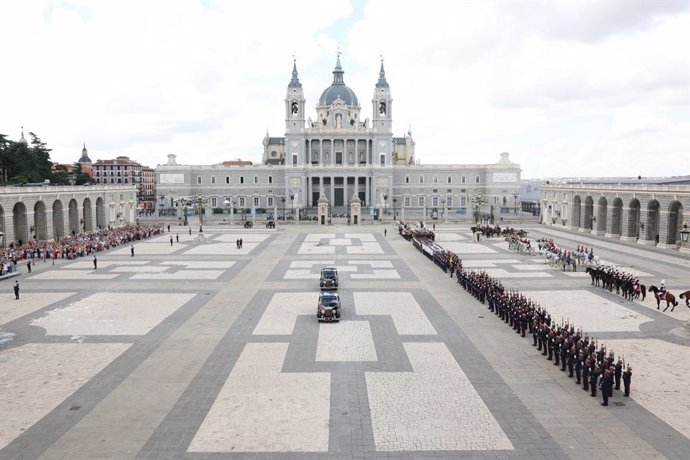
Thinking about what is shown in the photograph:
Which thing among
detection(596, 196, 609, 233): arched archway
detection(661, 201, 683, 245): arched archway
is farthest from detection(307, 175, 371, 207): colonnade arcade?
detection(661, 201, 683, 245): arched archway

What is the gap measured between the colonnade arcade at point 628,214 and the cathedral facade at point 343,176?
28.6 meters

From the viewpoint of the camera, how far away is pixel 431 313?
2572 centimetres

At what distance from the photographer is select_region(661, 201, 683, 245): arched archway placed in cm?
4990

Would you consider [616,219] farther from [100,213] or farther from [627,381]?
[100,213]

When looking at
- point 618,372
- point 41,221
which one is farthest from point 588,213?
point 41,221

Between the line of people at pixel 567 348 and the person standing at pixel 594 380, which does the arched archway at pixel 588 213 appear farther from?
the person standing at pixel 594 380

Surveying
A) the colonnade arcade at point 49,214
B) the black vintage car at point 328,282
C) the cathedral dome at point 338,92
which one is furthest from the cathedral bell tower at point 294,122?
the black vintage car at point 328,282

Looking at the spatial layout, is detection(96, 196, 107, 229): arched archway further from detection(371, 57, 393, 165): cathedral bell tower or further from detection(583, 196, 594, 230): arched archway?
detection(583, 196, 594, 230): arched archway

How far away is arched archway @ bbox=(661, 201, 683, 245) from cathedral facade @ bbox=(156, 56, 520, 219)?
49.7 meters

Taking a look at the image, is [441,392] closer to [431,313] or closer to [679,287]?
[431,313]

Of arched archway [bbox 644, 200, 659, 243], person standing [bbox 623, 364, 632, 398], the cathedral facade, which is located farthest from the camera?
the cathedral facade

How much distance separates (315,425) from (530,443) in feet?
16.9

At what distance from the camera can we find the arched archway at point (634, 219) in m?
56.7

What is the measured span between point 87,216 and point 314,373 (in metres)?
55.7
